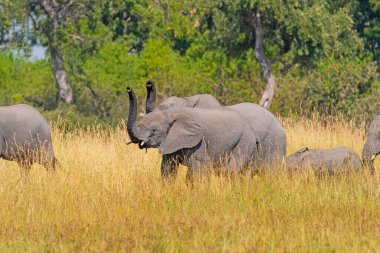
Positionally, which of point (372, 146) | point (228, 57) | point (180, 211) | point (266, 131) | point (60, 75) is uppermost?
point (266, 131)

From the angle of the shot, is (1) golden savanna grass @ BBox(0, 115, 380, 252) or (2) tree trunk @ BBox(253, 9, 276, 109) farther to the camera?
(2) tree trunk @ BBox(253, 9, 276, 109)

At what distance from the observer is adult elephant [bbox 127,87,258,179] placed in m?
11.2

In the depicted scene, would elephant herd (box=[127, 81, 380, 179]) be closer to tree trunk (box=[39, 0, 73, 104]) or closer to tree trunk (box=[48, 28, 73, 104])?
tree trunk (box=[39, 0, 73, 104])

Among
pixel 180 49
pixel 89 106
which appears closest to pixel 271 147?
pixel 89 106

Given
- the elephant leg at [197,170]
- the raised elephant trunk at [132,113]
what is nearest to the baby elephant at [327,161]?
the elephant leg at [197,170]

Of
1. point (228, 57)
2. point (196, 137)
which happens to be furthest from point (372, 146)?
point (228, 57)

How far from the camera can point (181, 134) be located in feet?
36.9

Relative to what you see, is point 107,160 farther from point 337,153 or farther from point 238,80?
point 238,80

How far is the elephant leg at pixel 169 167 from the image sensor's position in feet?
37.6

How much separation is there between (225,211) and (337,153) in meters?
3.35

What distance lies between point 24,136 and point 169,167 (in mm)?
2837

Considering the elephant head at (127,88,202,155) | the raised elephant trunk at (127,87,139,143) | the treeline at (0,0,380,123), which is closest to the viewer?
the raised elephant trunk at (127,87,139,143)

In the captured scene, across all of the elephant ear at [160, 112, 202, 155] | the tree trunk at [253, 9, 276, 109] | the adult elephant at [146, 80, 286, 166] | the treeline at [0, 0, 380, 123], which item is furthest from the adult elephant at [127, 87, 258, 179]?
the tree trunk at [253, 9, 276, 109]

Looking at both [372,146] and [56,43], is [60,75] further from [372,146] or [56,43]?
[372,146]
